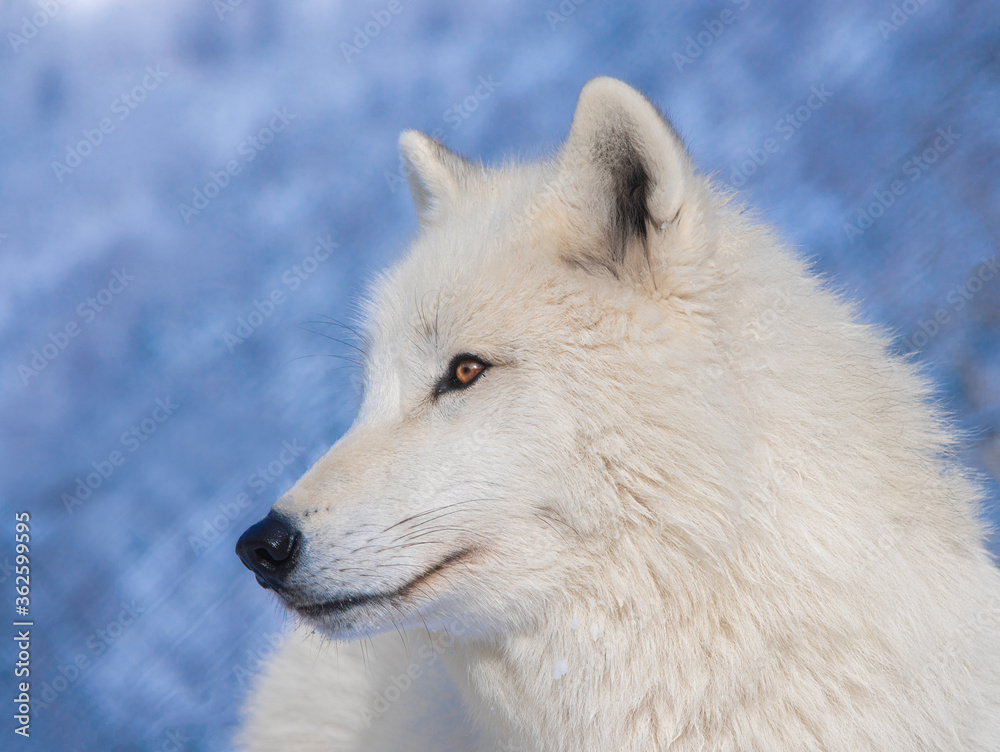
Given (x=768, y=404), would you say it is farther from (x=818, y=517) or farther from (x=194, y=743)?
(x=194, y=743)

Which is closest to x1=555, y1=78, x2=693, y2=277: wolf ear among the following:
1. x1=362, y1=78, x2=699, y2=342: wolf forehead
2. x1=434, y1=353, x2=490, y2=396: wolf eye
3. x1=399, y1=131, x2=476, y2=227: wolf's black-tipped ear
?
x1=362, y1=78, x2=699, y2=342: wolf forehead

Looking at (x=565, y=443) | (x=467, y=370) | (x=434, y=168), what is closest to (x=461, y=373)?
(x=467, y=370)

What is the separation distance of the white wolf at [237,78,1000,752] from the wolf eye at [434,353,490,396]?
12 mm

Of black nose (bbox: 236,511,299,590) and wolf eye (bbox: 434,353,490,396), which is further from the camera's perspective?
wolf eye (bbox: 434,353,490,396)

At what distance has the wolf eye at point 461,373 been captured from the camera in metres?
2.44

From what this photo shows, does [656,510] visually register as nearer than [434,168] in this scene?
Yes

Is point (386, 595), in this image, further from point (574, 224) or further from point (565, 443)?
point (574, 224)

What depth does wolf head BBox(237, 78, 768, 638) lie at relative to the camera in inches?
88.6

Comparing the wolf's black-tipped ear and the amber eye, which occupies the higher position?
the wolf's black-tipped ear

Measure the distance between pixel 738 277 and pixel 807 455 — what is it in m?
0.60

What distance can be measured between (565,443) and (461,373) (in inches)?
16.9

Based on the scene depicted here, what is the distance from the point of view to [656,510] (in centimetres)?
224

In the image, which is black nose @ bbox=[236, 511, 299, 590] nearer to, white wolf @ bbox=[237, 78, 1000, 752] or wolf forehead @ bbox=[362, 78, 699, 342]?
white wolf @ bbox=[237, 78, 1000, 752]

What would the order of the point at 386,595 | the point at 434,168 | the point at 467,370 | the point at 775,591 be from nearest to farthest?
the point at 775,591 < the point at 386,595 < the point at 467,370 < the point at 434,168
